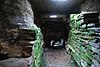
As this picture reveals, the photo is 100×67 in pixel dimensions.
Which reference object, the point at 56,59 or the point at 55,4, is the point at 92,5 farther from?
the point at 56,59

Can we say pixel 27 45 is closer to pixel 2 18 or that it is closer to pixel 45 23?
pixel 2 18

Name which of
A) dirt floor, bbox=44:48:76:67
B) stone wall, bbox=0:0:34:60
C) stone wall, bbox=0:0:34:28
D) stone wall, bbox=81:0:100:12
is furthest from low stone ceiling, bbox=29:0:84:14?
dirt floor, bbox=44:48:76:67

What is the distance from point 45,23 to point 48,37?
1537mm

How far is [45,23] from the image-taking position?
14.1 meters

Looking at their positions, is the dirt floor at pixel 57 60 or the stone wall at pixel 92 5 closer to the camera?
the stone wall at pixel 92 5

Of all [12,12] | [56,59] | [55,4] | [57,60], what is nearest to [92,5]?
Answer: [55,4]

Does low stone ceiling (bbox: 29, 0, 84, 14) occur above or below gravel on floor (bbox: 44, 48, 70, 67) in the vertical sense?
above

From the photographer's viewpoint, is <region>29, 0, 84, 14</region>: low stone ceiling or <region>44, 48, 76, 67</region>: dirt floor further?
Answer: <region>44, 48, 76, 67</region>: dirt floor

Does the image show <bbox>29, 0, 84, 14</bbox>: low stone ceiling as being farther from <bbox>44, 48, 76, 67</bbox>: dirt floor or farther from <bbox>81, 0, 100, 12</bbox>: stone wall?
<bbox>44, 48, 76, 67</bbox>: dirt floor

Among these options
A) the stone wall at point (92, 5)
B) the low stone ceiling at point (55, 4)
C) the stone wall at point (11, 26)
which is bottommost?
the stone wall at point (11, 26)

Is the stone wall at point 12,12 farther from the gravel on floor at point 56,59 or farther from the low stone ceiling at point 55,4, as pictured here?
the gravel on floor at point 56,59

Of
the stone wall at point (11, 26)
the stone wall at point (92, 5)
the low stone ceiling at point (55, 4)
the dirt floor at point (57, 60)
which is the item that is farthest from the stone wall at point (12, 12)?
the dirt floor at point (57, 60)

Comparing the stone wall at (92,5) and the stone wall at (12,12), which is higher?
the stone wall at (92,5)

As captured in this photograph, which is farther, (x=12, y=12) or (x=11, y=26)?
(x=12, y=12)
